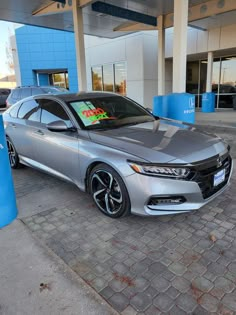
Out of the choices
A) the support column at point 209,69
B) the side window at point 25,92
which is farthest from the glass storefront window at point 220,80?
the side window at point 25,92

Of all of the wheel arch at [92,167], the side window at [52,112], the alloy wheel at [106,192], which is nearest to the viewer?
the wheel arch at [92,167]

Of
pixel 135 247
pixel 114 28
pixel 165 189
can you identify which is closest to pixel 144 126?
pixel 165 189

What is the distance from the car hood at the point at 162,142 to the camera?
2752mm

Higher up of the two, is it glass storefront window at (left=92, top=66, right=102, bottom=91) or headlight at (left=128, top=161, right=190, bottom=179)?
glass storefront window at (left=92, top=66, right=102, bottom=91)

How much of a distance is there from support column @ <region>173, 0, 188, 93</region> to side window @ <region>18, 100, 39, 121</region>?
4450 mm

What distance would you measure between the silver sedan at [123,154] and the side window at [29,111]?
0.02 meters

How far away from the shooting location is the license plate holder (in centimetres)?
294

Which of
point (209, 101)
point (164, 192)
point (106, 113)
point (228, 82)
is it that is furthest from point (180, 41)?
point (228, 82)

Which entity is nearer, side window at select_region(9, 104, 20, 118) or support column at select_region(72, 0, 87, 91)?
side window at select_region(9, 104, 20, 118)

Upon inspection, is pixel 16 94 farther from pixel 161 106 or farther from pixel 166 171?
pixel 166 171

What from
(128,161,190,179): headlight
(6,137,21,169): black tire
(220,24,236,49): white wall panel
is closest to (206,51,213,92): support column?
(220,24,236,49): white wall panel

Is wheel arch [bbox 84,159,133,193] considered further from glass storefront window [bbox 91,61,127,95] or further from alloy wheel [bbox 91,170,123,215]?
glass storefront window [bbox 91,61,127,95]

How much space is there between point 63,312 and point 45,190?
252 centimetres

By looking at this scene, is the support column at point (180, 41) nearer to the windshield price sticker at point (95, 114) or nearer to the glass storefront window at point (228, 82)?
the windshield price sticker at point (95, 114)
